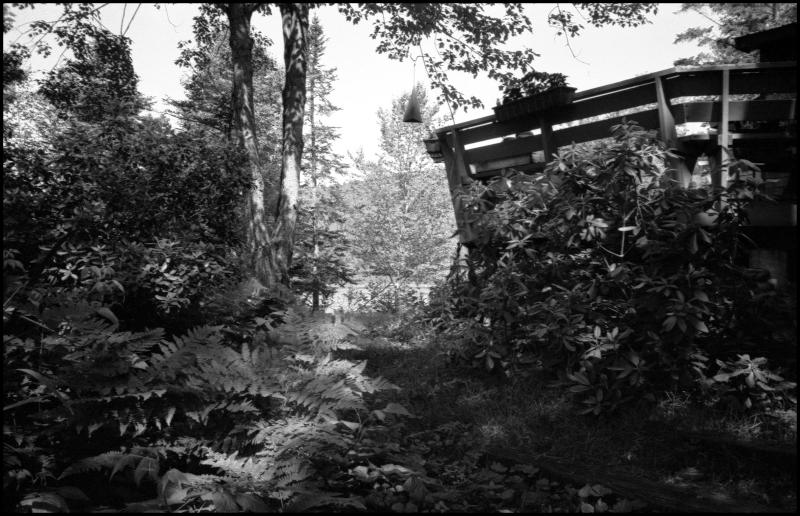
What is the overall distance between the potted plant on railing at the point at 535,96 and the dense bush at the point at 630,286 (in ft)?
3.37

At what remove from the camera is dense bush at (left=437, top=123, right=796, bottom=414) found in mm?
3670

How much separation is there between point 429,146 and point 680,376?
460 cm

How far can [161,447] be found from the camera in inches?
118

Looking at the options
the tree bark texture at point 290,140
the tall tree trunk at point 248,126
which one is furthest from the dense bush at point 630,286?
the tall tree trunk at point 248,126

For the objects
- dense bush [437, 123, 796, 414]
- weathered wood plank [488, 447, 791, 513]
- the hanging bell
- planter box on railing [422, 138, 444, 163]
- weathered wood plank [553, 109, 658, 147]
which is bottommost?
weathered wood plank [488, 447, 791, 513]

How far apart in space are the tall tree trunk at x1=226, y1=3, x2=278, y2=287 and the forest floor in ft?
15.5

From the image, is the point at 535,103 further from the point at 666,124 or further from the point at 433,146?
the point at 433,146

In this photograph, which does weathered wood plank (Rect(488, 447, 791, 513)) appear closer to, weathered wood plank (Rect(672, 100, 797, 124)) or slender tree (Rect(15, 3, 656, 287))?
weathered wood plank (Rect(672, 100, 797, 124))

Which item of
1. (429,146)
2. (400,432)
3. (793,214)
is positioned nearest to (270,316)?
(400,432)

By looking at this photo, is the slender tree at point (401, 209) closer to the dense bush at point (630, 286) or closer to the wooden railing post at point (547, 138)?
the wooden railing post at point (547, 138)

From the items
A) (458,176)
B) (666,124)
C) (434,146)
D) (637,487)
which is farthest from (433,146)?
(637,487)

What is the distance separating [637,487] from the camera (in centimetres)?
304

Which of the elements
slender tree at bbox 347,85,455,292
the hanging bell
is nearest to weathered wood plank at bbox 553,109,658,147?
the hanging bell

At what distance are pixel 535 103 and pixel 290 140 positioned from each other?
4.73 metres
